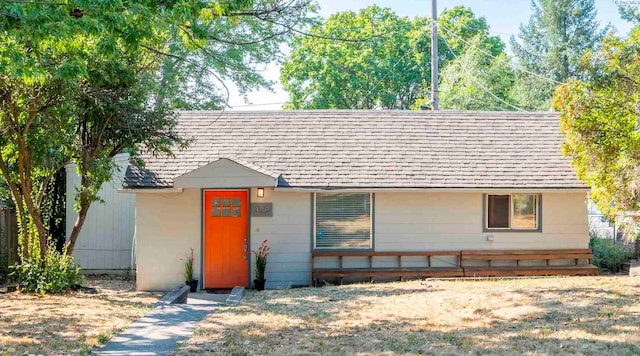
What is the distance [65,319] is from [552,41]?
43376 millimetres

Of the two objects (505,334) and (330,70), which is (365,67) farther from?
(505,334)

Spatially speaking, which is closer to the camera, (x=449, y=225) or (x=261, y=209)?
(x=261, y=209)

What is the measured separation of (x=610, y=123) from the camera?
12.5 m

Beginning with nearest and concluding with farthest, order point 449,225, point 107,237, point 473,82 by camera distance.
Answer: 1. point 449,225
2. point 107,237
3. point 473,82

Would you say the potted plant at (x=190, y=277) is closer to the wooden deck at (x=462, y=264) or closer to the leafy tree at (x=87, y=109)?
the leafy tree at (x=87, y=109)

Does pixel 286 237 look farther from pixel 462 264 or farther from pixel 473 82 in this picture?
pixel 473 82

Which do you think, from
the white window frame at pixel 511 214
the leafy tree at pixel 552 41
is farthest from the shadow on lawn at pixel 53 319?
the leafy tree at pixel 552 41

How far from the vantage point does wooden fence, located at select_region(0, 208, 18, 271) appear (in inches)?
570

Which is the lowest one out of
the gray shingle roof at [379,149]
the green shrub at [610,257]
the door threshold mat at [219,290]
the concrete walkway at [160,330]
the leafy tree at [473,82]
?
the door threshold mat at [219,290]

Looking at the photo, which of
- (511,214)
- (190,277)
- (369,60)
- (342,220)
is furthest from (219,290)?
(369,60)

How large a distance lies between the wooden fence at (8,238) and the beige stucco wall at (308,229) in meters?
3.19

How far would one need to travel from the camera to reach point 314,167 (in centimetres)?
1496

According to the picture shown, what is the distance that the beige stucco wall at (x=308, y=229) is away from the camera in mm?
14312

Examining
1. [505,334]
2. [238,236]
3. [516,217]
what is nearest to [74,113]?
[238,236]
